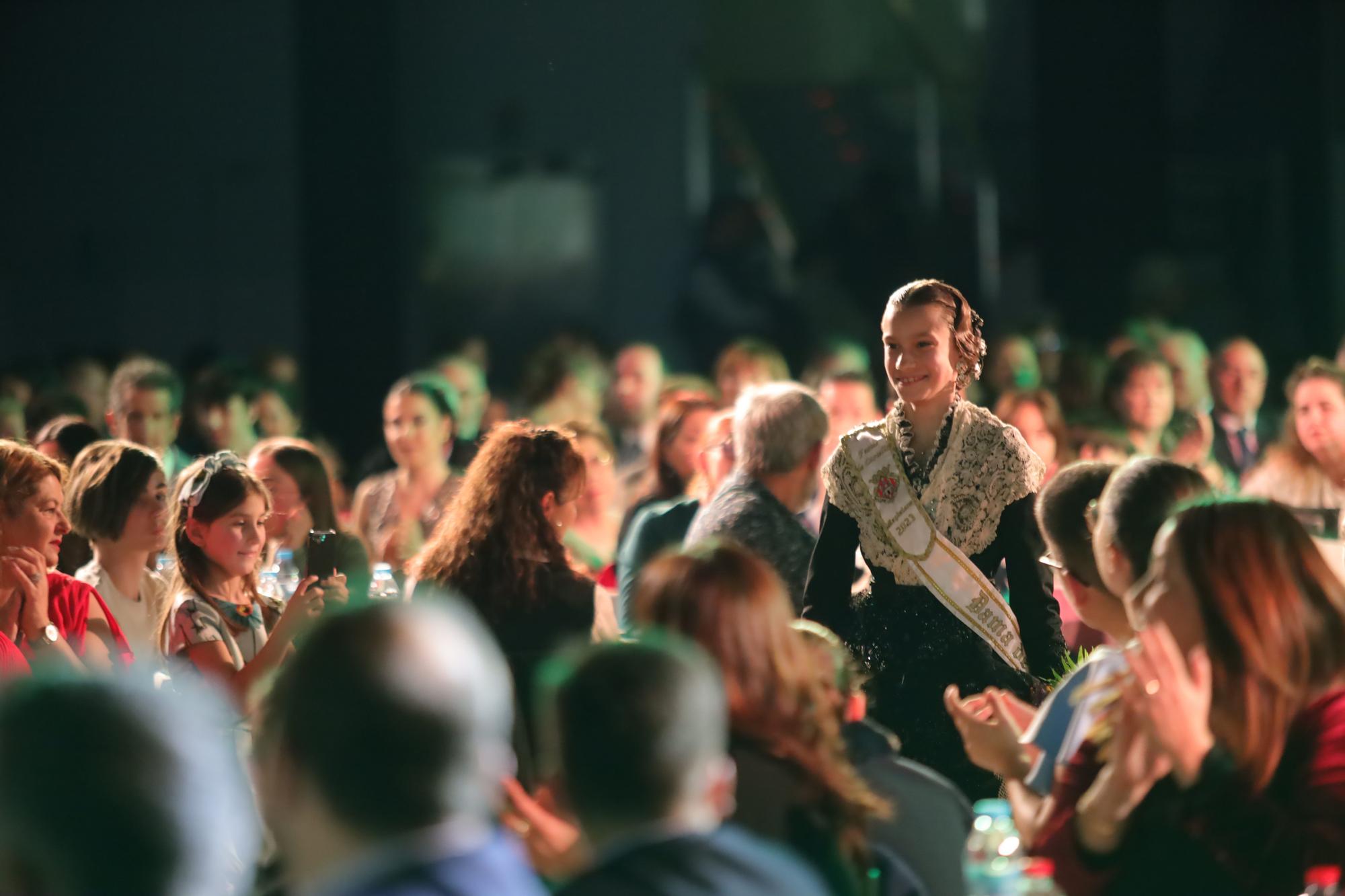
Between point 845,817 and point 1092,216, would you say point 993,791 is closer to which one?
point 845,817

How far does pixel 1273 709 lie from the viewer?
230 centimetres

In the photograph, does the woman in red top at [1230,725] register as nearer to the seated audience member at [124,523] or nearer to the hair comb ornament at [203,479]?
the hair comb ornament at [203,479]

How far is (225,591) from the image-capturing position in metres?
4.04

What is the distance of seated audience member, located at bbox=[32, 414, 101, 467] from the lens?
569 centimetres

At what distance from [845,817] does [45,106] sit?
11680 mm

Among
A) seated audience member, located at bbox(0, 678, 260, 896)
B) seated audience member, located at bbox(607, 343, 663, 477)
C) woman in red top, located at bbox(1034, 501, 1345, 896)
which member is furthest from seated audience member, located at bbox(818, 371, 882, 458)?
seated audience member, located at bbox(0, 678, 260, 896)

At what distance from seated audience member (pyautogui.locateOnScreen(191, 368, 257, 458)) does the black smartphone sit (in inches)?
116

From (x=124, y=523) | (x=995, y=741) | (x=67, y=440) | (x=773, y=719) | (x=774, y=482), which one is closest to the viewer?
(x=773, y=719)

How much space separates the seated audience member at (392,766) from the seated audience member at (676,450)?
14.2 feet

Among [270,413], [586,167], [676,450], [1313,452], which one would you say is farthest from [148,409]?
[586,167]

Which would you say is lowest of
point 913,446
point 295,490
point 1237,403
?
point 1237,403

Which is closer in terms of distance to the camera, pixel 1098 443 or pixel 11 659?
pixel 11 659

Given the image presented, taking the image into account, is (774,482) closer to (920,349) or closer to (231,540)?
(920,349)

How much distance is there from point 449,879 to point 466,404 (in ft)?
22.4
